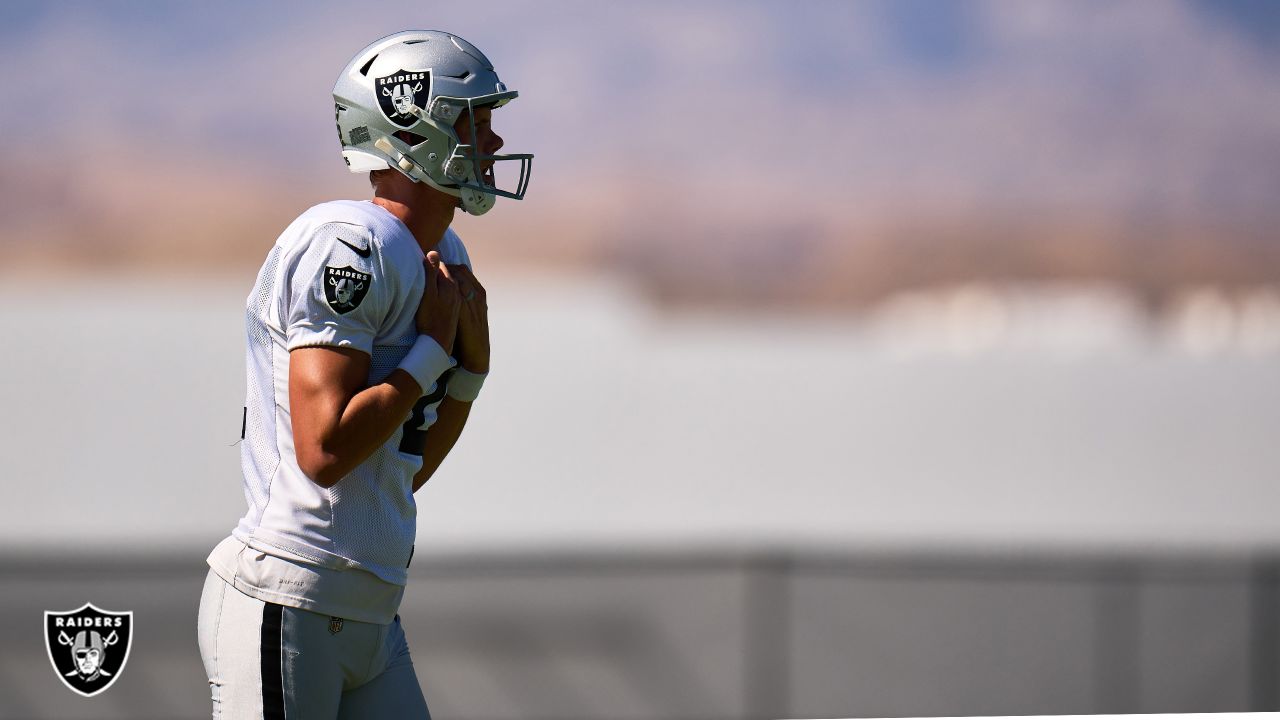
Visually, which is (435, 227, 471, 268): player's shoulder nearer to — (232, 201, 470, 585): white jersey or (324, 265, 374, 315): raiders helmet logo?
(232, 201, 470, 585): white jersey

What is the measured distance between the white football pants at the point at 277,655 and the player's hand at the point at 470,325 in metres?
0.51

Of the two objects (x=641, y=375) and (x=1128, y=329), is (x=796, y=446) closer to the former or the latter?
(x=641, y=375)

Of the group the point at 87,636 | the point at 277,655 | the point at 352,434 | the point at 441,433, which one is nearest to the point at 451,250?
the point at 441,433

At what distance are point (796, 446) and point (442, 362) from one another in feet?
53.8

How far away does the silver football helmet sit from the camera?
252 centimetres

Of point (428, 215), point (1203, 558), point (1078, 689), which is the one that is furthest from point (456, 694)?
point (428, 215)

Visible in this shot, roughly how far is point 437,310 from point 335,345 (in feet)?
0.76

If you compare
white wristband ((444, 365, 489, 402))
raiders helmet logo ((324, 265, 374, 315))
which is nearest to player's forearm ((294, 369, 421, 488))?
raiders helmet logo ((324, 265, 374, 315))

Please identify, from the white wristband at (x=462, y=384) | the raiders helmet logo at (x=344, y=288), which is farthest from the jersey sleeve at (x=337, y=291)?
the white wristband at (x=462, y=384)

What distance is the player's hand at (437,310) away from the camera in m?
2.38

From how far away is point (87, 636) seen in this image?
4.24m

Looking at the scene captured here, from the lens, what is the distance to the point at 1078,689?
13.1 m

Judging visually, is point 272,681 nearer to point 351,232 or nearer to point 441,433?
point 441,433

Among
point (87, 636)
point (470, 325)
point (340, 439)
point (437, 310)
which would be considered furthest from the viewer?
point (87, 636)
